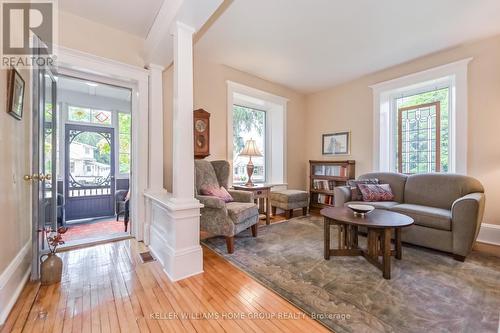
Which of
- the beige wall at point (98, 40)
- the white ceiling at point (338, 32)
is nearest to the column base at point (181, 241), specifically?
the beige wall at point (98, 40)

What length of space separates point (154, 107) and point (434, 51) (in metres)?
3.95

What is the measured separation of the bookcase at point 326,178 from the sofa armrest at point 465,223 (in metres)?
1.85

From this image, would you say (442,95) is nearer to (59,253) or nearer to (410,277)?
(410,277)

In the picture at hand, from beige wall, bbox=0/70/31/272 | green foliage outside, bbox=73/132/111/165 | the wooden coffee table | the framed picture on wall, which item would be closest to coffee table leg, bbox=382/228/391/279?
the wooden coffee table

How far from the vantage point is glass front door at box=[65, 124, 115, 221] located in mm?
4254

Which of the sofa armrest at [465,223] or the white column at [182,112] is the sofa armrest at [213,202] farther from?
the sofa armrest at [465,223]

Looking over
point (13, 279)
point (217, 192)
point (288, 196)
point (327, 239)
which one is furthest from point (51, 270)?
point (288, 196)

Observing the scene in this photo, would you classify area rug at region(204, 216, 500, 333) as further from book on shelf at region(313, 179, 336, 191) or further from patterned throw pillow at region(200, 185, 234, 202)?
book on shelf at region(313, 179, 336, 191)

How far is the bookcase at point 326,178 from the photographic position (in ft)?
13.6

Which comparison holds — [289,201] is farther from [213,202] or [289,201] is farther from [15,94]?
[15,94]

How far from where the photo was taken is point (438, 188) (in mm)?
2932

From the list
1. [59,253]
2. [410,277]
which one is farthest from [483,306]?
[59,253]

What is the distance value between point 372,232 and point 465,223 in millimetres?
986

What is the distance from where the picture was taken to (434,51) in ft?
10.4
